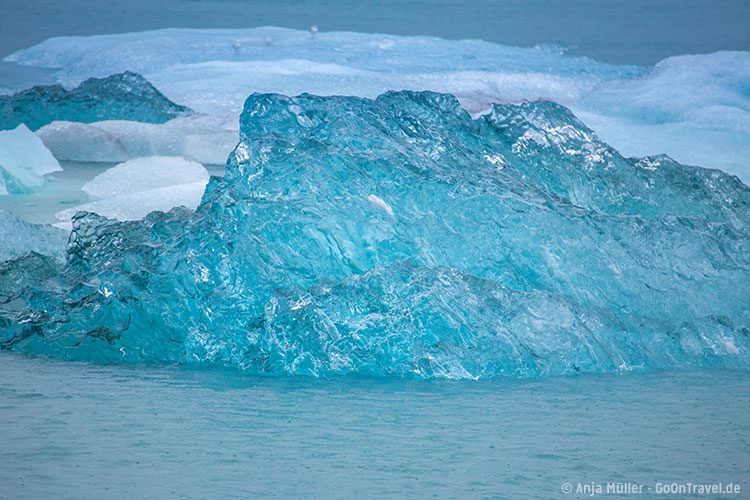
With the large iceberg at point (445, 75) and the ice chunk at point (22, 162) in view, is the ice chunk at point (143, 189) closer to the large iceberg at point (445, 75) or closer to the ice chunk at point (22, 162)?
the ice chunk at point (22, 162)

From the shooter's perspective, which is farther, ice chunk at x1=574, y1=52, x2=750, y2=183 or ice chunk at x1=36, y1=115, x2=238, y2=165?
ice chunk at x1=36, y1=115, x2=238, y2=165

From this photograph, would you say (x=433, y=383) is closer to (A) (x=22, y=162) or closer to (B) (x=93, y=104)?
(A) (x=22, y=162)

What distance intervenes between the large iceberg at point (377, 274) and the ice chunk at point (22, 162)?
1.94m

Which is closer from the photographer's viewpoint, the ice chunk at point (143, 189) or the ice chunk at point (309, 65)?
the ice chunk at point (143, 189)

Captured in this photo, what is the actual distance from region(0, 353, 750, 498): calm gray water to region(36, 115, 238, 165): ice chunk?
3843 mm

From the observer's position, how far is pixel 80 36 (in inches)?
520

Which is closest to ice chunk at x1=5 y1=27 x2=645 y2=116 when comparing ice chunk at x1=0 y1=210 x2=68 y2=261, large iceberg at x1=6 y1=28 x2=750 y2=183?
large iceberg at x1=6 y1=28 x2=750 y2=183

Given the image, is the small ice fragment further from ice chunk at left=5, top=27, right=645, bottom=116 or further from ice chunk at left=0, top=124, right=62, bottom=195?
ice chunk at left=5, top=27, right=645, bottom=116

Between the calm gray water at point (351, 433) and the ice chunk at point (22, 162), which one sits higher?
the ice chunk at point (22, 162)

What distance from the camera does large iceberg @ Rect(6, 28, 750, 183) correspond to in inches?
263

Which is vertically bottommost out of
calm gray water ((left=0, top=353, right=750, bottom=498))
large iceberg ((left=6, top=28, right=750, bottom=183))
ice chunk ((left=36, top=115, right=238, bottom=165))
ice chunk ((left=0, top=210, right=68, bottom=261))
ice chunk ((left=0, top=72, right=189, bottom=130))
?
calm gray water ((left=0, top=353, right=750, bottom=498))

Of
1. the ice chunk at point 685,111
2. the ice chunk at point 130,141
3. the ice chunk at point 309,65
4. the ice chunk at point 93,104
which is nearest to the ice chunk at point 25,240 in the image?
the ice chunk at point 130,141

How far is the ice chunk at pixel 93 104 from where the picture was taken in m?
7.21

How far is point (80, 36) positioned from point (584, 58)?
19.8ft
